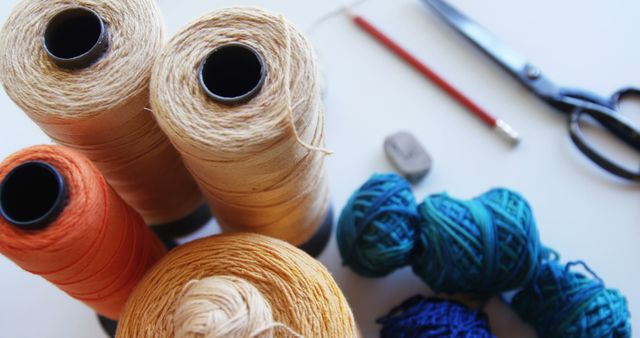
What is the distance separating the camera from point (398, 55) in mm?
850

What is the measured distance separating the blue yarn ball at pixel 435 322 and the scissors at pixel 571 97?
10.6 inches

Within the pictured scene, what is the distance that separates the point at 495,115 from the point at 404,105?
0.12 metres

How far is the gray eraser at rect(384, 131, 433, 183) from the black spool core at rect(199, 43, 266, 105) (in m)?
0.30

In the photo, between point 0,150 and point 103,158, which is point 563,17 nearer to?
point 103,158

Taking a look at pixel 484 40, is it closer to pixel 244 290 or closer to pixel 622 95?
pixel 622 95

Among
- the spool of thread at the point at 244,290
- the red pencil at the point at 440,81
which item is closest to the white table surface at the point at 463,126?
the red pencil at the point at 440,81

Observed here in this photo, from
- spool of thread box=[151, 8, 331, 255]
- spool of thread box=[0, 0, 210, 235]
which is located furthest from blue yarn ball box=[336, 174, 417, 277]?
spool of thread box=[0, 0, 210, 235]

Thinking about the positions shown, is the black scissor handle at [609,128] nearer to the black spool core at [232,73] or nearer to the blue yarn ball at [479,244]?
the blue yarn ball at [479,244]

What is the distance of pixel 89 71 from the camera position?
1.68 feet

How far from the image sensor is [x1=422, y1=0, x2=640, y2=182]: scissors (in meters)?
0.75

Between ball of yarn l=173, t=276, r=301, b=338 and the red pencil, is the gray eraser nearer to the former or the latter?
the red pencil

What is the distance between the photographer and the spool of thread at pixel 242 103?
1.54 ft

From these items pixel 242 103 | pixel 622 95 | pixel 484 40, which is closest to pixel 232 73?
pixel 242 103

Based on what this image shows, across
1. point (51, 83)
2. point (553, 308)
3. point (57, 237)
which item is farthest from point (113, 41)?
point (553, 308)
